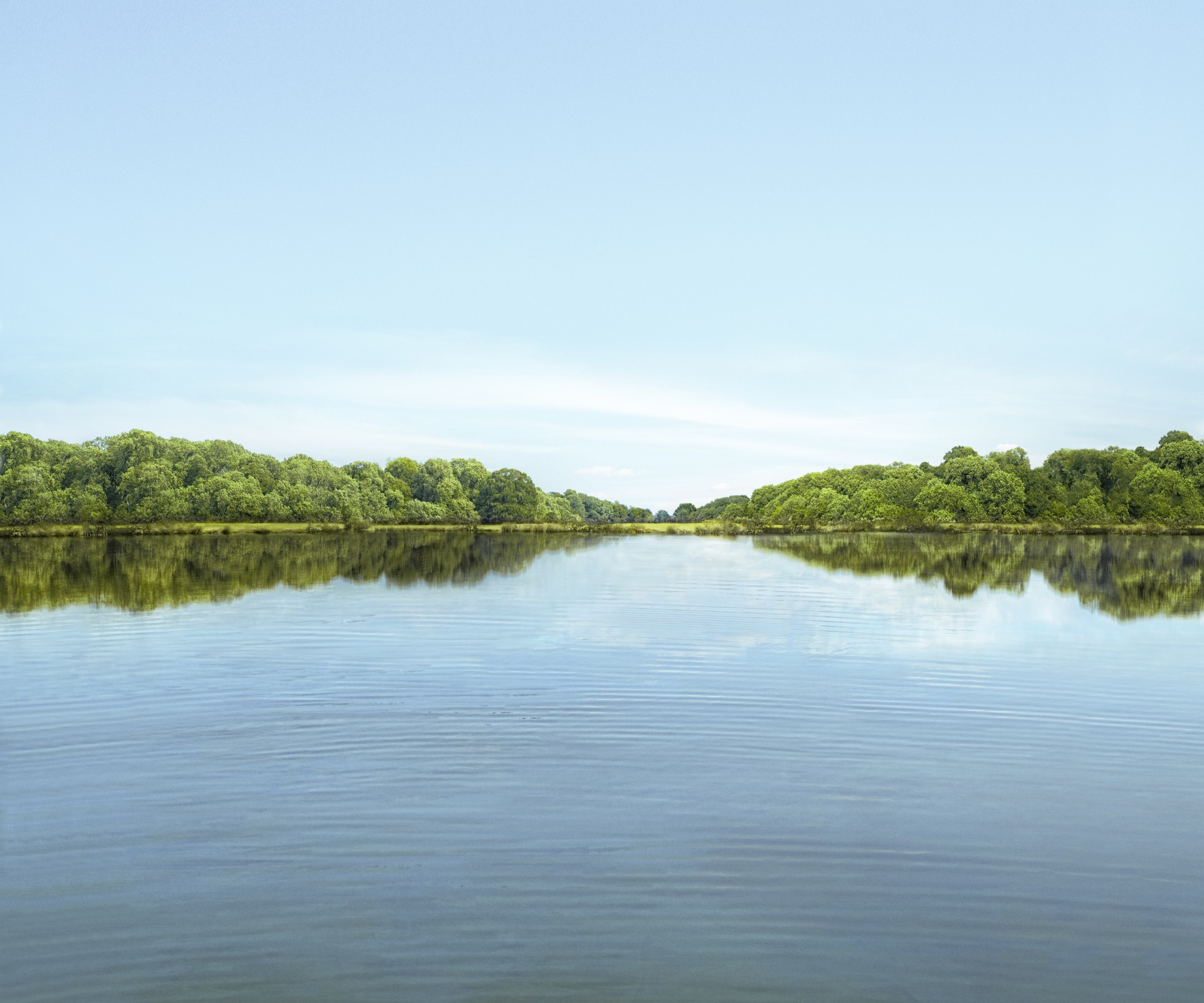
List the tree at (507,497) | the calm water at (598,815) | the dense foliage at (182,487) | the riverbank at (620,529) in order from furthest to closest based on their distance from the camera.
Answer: the tree at (507,497) < the dense foliage at (182,487) < the riverbank at (620,529) < the calm water at (598,815)

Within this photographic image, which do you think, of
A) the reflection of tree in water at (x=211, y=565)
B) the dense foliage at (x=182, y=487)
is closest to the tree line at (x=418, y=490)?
the dense foliage at (x=182, y=487)

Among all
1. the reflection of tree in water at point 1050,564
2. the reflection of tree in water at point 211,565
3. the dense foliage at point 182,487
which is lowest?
the reflection of tree in water at point 211,565

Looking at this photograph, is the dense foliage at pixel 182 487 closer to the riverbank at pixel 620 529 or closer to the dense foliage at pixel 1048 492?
the riverbank at pixel 620 529

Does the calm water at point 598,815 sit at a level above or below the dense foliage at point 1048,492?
below

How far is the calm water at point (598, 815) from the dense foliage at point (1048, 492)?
127040mm

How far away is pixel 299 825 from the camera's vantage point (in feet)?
28.8

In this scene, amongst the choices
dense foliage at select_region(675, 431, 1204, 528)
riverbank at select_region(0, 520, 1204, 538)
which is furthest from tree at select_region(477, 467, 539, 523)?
dense foliage at select_region(675, 431, 1204, 528)

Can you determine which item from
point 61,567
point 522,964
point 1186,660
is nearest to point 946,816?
point 522,964

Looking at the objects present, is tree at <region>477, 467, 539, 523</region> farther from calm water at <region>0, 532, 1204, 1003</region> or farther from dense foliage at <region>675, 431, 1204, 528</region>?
calm water at <region>0, 532, 1204, 1003</region>

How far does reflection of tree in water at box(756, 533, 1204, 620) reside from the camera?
34438 mm

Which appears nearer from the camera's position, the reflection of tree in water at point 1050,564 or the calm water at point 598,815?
the calm water at point 598,815

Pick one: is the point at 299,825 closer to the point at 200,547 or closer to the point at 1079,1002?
the point at 1079,1002

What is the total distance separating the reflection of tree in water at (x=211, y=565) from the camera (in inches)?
1275

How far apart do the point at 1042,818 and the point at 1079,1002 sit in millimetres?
3767
